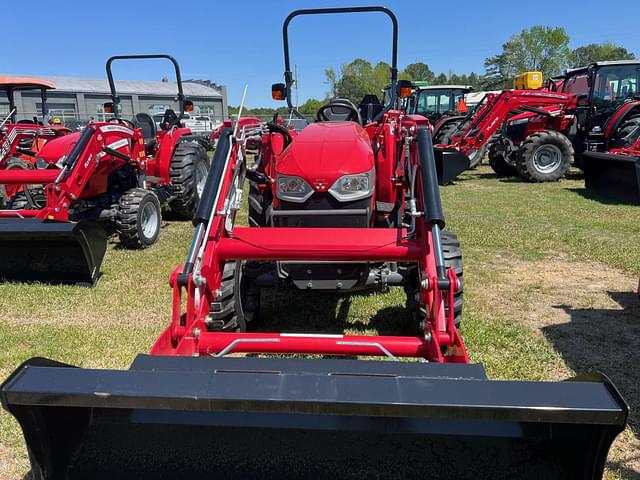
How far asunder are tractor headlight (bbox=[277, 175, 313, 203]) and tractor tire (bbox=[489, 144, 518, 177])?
984 cm

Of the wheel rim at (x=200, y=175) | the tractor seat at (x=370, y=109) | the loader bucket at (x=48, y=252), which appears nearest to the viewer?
the loader bucket at (x=48, y=252)

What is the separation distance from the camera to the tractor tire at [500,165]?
485 inches

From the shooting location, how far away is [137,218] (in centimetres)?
596

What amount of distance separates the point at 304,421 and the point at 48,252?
3926 millimetres

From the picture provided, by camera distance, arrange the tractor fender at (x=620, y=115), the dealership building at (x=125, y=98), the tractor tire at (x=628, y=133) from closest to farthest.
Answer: the tractor tire at (x=628, y=133) → the tractor fender at (x=620, y=115) → the dealership building at (x=125, y=98)

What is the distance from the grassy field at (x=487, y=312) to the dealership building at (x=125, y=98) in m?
29.4

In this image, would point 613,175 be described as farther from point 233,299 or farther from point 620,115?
point 233,299

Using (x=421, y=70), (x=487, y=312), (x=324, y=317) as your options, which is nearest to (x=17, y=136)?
(x=324, y=317)

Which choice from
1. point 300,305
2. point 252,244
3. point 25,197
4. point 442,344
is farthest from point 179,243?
point 442,344

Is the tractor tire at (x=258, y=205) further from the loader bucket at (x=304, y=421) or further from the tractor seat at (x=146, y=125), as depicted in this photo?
the tractor seat at (x=146, y=125)

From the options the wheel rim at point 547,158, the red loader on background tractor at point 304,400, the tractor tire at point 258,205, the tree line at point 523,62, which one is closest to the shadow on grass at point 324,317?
the tractor tire at point 258,205

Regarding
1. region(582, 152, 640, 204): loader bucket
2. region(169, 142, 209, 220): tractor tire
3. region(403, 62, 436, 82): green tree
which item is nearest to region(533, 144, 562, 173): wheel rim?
region(582, 152, 640, 204): loader bucket

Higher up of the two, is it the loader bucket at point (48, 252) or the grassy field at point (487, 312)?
the loader bucket at point (48, 252)

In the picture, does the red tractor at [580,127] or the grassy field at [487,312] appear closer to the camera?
the grassy field at [487,312]
